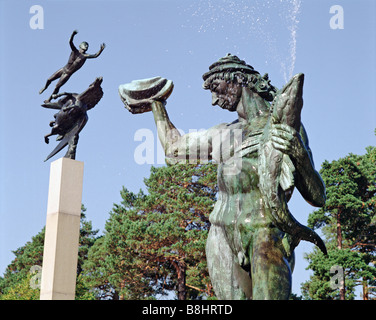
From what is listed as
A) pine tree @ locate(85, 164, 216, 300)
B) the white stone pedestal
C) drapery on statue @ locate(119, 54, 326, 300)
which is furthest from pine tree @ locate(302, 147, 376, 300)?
drapery on statue @ locate(119, 54, 326, 300)

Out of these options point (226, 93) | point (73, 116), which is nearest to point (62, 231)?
point (73, 116)

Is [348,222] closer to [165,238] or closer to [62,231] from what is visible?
[165,238]

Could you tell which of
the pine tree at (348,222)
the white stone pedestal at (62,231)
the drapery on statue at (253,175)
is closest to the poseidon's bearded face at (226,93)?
the drapery on statue at (253,175)

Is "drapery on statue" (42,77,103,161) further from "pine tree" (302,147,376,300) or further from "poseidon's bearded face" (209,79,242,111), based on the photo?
"pine tree" (302,147,376,300)

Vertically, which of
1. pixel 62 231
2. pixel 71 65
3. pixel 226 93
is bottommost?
pixel 62 231

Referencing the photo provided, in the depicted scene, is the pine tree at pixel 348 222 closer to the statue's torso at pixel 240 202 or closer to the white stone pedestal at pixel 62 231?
the white stone pedestal at pixel 62 231

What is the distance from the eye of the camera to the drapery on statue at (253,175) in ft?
13.1

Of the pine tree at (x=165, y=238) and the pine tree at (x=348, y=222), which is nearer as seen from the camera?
the pine tree at (x=348, y=222)

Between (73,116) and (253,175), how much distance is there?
588cm

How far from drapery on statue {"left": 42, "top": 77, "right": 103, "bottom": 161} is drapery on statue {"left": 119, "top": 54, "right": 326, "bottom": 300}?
16.0ft

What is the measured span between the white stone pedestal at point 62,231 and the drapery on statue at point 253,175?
16.3ft

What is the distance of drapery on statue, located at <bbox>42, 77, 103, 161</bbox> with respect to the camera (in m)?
9.48

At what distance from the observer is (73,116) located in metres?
9.57
